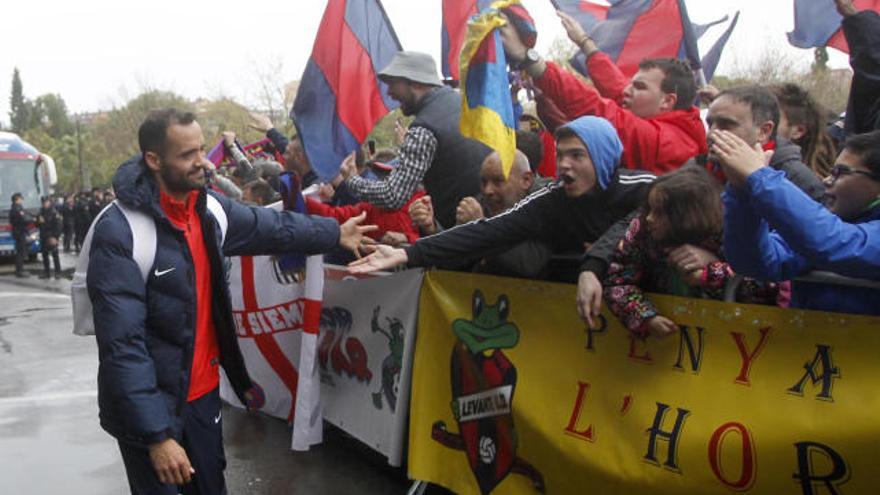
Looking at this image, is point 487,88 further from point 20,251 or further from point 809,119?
point 20,251

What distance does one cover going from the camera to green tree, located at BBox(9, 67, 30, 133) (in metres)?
124

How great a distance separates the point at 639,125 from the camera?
385cm

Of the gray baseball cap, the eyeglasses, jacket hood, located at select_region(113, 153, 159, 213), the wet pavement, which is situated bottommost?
the wet pavement

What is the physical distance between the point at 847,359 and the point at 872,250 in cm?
32

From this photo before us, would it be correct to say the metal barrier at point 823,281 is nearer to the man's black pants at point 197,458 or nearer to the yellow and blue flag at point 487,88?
the yellow and blue flag at point 487,88

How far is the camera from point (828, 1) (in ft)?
15.0

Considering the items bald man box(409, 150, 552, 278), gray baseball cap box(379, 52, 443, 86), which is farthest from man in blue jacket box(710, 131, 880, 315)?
gray baseball cap box(379, 52, 443, 86)

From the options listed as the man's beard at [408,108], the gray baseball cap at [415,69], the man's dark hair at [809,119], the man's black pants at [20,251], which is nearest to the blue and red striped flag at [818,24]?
the man's dark hair at [809,119]

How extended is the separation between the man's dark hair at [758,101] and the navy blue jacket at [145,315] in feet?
6.94

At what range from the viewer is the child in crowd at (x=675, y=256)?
2783 mm

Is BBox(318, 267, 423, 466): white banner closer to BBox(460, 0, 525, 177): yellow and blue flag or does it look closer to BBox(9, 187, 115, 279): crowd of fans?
BBox(460, 0, 525, 177): yellow and blue flag

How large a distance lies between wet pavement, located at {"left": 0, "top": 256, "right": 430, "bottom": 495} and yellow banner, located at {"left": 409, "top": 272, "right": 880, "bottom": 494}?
3.62 feet

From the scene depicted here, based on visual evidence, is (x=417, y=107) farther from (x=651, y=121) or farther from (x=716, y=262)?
(x=716, y=262)

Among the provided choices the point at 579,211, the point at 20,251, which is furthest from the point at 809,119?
the point at 20,251
